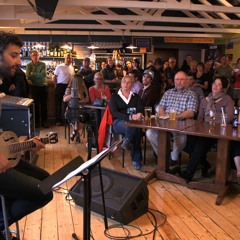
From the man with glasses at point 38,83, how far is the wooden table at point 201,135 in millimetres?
3756

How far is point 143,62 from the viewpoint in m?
13.2

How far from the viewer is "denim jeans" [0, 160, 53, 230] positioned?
6.35ft

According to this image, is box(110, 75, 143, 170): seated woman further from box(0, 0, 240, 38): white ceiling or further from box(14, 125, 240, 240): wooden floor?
box(0, 0, 240, 38): white ceiling

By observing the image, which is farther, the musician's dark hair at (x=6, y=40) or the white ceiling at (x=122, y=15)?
the white ceiling at (x=122, y=15)

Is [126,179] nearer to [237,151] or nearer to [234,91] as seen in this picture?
[237,151]

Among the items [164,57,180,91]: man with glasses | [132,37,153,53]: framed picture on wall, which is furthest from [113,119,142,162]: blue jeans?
[132,37,153,53]: framed picture on wall

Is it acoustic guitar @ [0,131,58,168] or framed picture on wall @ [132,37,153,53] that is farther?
framed picture on wall @ [132,37,153,53]

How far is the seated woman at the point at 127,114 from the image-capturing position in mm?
4172

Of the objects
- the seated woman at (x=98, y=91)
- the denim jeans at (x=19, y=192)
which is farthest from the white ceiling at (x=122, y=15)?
the denim jeans at (x=19, y=192)

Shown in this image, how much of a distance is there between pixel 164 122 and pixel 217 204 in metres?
1.09

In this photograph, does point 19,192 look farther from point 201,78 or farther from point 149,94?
point 201,78

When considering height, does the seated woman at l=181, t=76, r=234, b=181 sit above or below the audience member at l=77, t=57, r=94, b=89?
below

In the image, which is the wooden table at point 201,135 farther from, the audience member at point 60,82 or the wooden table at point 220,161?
the audience member at point 60,82

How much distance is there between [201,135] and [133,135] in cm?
120
